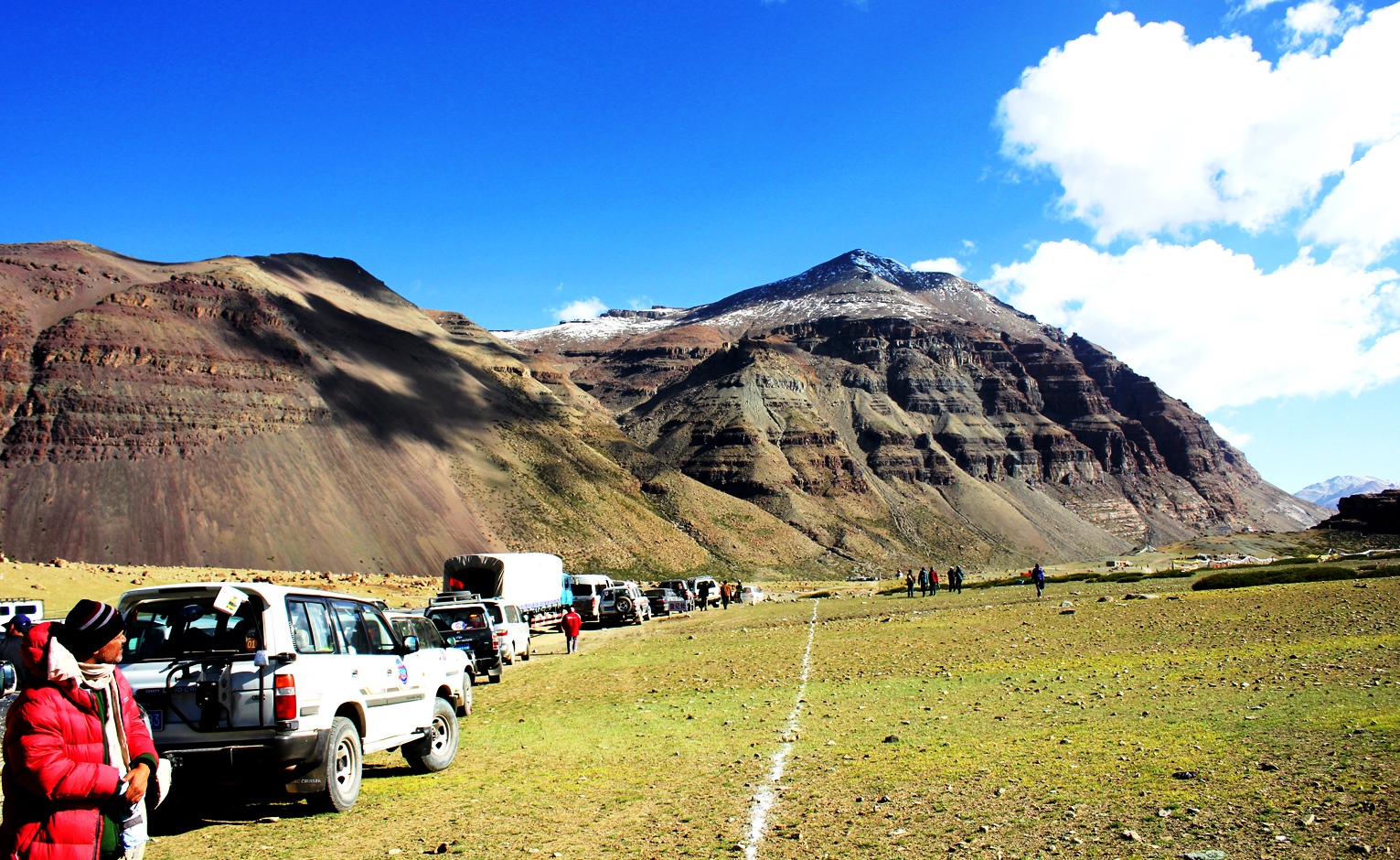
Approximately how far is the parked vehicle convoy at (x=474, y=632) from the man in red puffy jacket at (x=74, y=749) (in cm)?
1668

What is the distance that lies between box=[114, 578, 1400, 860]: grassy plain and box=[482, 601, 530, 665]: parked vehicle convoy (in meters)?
5.42

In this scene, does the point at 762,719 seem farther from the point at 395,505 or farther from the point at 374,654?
the point at 395,505

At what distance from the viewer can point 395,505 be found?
8319 cm

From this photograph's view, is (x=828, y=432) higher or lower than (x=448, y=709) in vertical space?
higher

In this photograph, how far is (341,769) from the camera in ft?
29.1

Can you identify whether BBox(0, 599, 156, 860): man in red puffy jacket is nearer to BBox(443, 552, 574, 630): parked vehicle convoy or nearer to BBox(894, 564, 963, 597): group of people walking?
BBox(443, 552, 574, 630): parked vehicle convoy

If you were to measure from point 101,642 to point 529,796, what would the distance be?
515cm

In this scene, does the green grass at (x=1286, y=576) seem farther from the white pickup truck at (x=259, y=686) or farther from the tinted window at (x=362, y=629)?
the white pickup truck at (x=259, y=686)

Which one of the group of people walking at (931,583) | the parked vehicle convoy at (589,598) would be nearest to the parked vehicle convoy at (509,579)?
the parked vehicle convoy at (589,598)

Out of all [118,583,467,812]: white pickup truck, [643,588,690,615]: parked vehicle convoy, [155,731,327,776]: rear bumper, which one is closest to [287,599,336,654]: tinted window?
[118,583,467,812]: white pickup truck

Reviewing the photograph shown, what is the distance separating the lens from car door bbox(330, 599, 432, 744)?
31.1 feet

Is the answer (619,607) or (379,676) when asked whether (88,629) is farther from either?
(619,607)

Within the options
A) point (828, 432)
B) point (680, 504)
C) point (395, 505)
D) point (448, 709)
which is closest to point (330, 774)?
point (448, 709)

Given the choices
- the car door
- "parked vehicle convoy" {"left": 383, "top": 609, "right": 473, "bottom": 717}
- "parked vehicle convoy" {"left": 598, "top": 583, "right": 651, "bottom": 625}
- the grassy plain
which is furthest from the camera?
"parked vehicle convoy" {"left": 598, "top": 583, "right": 651, "bottom": 625}
